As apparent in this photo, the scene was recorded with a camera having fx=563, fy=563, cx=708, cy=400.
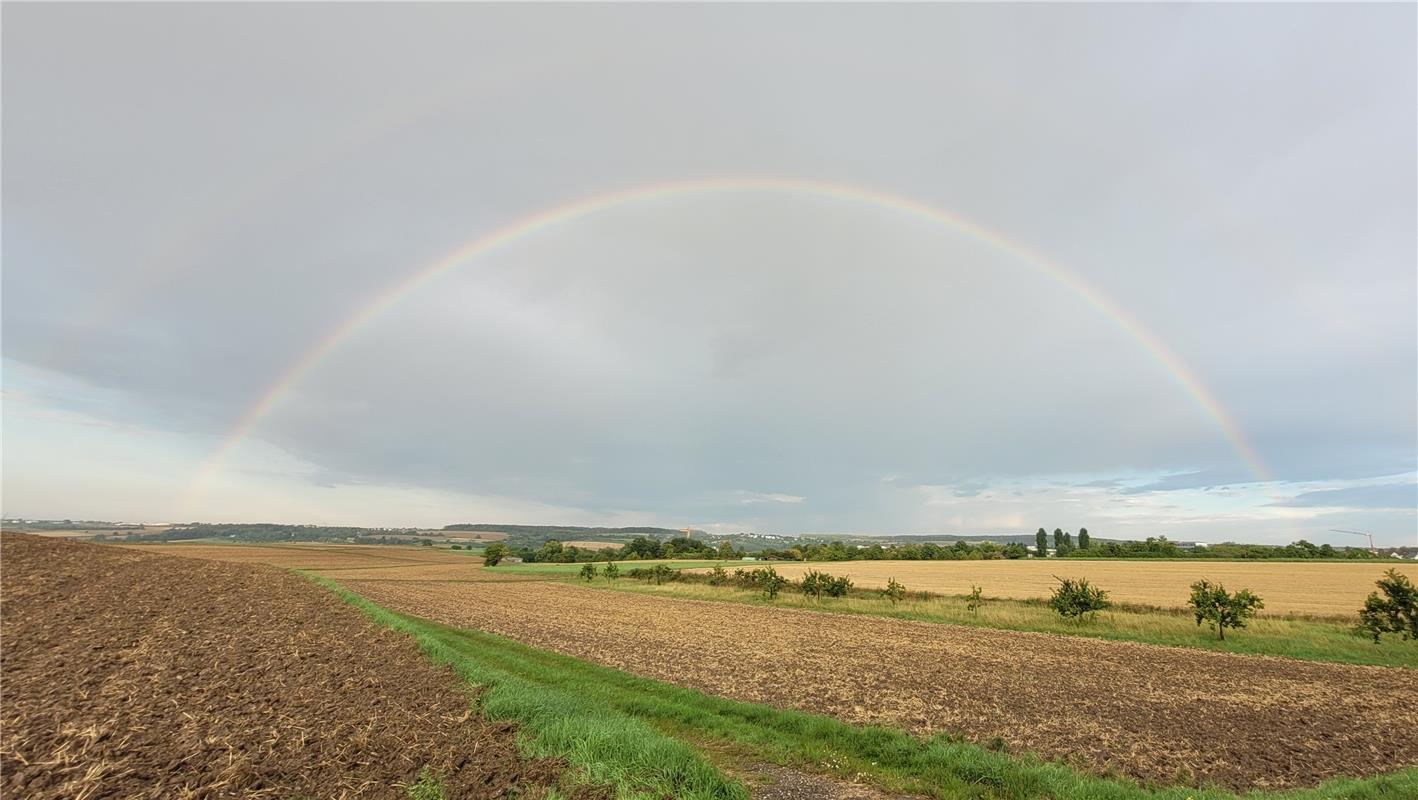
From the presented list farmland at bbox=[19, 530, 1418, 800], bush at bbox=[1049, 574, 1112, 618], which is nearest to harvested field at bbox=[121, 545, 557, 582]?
farmland at bbox=[19, 530, 1418, 800]

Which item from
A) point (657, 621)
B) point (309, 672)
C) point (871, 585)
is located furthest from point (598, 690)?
point (871, 585)

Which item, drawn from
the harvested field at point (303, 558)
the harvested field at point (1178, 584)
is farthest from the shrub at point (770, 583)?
the harvested field at point (303, 558)

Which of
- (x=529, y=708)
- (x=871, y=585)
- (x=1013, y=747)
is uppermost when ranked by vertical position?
(x=529, y=708)

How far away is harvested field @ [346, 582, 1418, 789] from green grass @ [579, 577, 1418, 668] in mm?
2629

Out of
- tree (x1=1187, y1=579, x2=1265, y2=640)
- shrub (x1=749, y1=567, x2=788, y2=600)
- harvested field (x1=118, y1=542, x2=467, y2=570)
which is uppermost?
tree (x1=1187, y1=579, x2=1265, y2=640)

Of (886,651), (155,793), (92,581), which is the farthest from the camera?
(92,581)

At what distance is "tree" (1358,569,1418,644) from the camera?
22500 mm

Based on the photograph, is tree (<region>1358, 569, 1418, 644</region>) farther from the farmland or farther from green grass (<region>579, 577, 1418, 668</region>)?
the farmland

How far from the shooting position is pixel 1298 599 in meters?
39.4

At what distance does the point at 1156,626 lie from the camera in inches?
1129

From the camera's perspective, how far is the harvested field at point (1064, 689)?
1117 centimetres

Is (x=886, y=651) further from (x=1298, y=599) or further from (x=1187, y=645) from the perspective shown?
(x=1298, y=599)

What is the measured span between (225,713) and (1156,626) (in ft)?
121

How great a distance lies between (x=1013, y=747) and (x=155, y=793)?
13.4 metres
